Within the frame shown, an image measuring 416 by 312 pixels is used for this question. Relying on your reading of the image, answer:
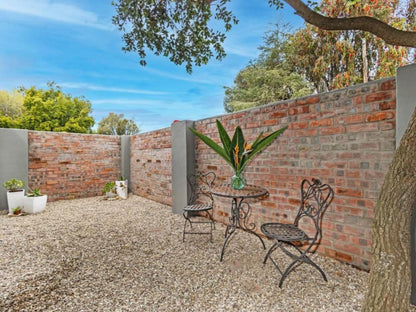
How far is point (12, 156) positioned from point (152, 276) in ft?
16.4

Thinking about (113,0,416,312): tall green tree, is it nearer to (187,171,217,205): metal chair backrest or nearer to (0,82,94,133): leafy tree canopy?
(187,171,217,205): metal chair backrest

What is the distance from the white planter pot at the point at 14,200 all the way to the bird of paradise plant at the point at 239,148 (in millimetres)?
4258

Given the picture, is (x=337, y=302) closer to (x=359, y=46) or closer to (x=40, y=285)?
(x=40, y=285)

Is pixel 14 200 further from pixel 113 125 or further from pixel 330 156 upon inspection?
pixel 113 125

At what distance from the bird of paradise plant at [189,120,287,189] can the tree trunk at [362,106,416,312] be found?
5.13 feet

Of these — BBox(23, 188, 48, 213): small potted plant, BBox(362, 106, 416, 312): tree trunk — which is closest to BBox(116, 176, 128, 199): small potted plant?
BBox(23, 188, 48, 213): small potted plant

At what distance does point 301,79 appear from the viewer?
1163cm

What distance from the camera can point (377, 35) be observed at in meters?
2.00

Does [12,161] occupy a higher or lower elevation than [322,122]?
lower

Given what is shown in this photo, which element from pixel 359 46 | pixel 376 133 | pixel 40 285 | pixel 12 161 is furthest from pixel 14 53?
pixel 359 46

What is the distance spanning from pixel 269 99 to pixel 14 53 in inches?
447

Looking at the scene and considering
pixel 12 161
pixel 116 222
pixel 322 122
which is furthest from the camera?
pixel 12 161

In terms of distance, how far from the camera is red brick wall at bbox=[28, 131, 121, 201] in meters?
5.41

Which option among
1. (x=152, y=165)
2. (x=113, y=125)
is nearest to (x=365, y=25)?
(x=152, y=165)
